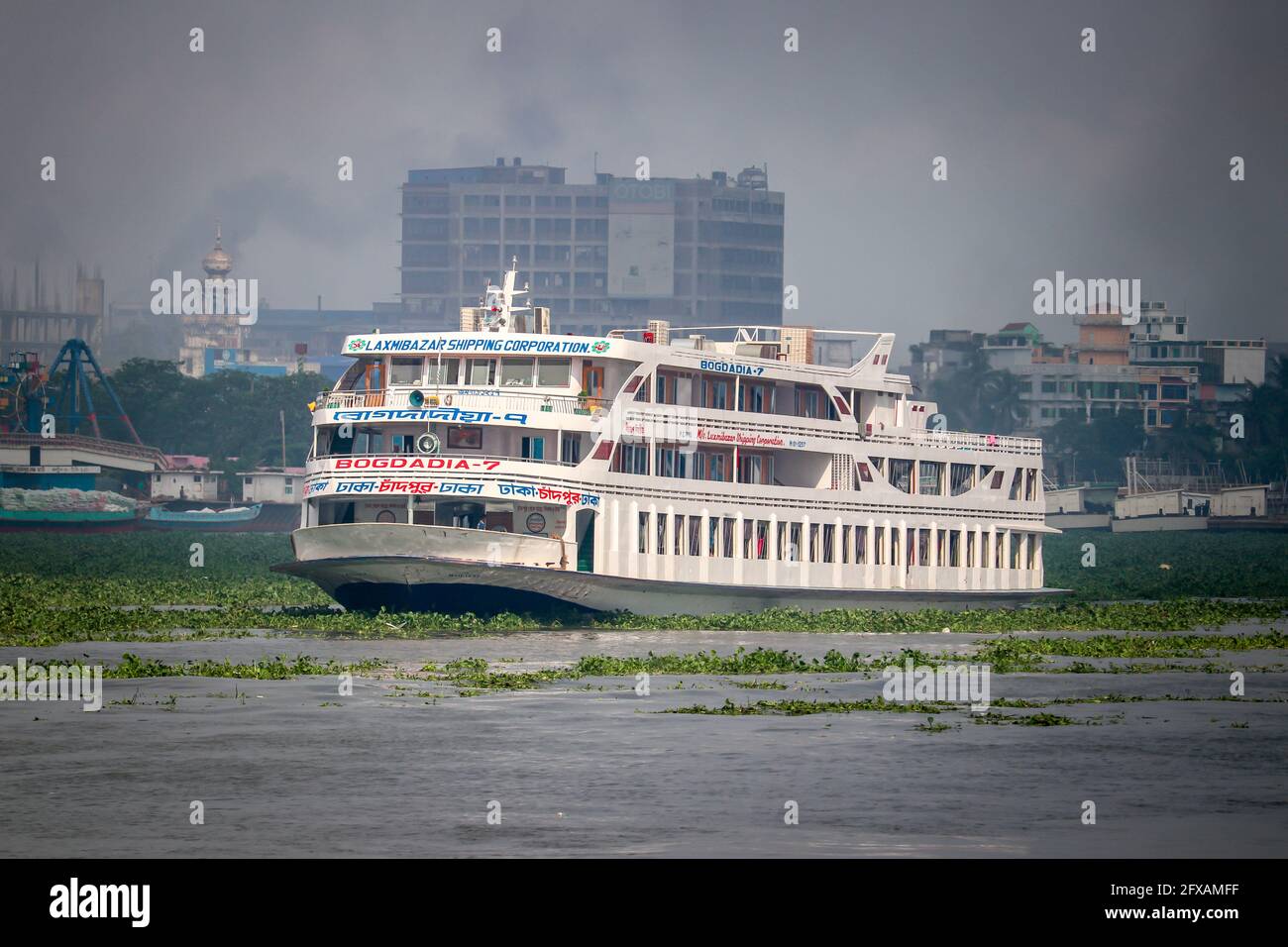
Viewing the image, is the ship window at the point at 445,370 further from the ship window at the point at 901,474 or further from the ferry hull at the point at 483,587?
the ship window at the point at 901,474

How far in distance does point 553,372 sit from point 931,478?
1768 cm

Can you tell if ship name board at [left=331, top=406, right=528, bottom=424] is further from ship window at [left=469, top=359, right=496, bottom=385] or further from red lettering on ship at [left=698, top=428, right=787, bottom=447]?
red lettering on ship at [left=698, top=428, right=787, bottom=447]

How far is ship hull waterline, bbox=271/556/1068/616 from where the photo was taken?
165 feet

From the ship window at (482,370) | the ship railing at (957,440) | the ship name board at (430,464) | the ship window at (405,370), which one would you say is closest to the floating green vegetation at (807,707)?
the ship name board at (430,464)

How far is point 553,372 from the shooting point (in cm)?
5459

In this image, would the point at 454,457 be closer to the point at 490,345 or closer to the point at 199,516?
the point at 490,345

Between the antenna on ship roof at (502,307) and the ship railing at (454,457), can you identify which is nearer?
the ship railing at (454,457)

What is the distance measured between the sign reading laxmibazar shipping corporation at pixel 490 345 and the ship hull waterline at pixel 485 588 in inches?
246

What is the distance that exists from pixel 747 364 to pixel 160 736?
1181 inches

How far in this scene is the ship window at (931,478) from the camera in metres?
66.5

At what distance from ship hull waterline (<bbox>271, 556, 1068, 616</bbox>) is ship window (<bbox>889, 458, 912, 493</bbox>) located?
27.3ft

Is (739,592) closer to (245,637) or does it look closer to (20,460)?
(245,637)

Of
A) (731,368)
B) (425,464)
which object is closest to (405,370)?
(425,464)

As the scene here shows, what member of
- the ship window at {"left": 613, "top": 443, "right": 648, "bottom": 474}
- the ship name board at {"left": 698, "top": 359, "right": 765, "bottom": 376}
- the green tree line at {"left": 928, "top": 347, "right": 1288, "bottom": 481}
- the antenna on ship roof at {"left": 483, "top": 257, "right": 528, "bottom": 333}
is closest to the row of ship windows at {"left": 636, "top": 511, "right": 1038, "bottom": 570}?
the ship window at {"left": 613, "top": 443, "right": 648, "bottom": 474}
